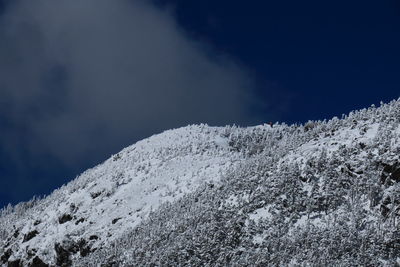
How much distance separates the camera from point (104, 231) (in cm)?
4922

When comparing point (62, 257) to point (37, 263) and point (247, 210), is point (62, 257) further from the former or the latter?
point (247, 210)

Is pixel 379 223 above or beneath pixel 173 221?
beneath

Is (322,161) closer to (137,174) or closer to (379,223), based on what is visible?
(379,223)

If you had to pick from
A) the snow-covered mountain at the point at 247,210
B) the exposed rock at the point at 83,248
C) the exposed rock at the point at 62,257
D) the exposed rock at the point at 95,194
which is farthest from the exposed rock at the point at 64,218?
the exposed rock at the point at 83,248

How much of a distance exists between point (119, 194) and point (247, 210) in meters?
21.3

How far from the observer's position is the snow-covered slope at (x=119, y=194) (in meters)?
50.4

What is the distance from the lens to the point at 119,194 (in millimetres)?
56594

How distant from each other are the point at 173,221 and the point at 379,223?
17055mm

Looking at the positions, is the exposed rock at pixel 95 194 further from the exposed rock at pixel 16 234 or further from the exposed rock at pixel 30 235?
the exposed rock at pixel 16 234

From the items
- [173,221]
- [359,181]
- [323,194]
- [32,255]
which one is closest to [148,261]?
[173,221]

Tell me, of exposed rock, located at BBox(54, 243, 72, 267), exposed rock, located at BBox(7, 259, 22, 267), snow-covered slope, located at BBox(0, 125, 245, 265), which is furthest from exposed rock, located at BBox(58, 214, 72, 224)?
exposed rock, located at BBox(7, 259, 22, 267)

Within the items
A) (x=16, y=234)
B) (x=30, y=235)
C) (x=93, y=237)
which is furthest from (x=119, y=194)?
(x=16, y=234)

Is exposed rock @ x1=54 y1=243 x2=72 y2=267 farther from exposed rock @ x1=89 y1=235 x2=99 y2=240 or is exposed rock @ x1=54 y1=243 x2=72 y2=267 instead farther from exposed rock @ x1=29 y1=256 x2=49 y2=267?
exposed rock @ x1=89 y1=235 x2=99 y2=240

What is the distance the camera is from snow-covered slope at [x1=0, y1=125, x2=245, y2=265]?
50406 mm
